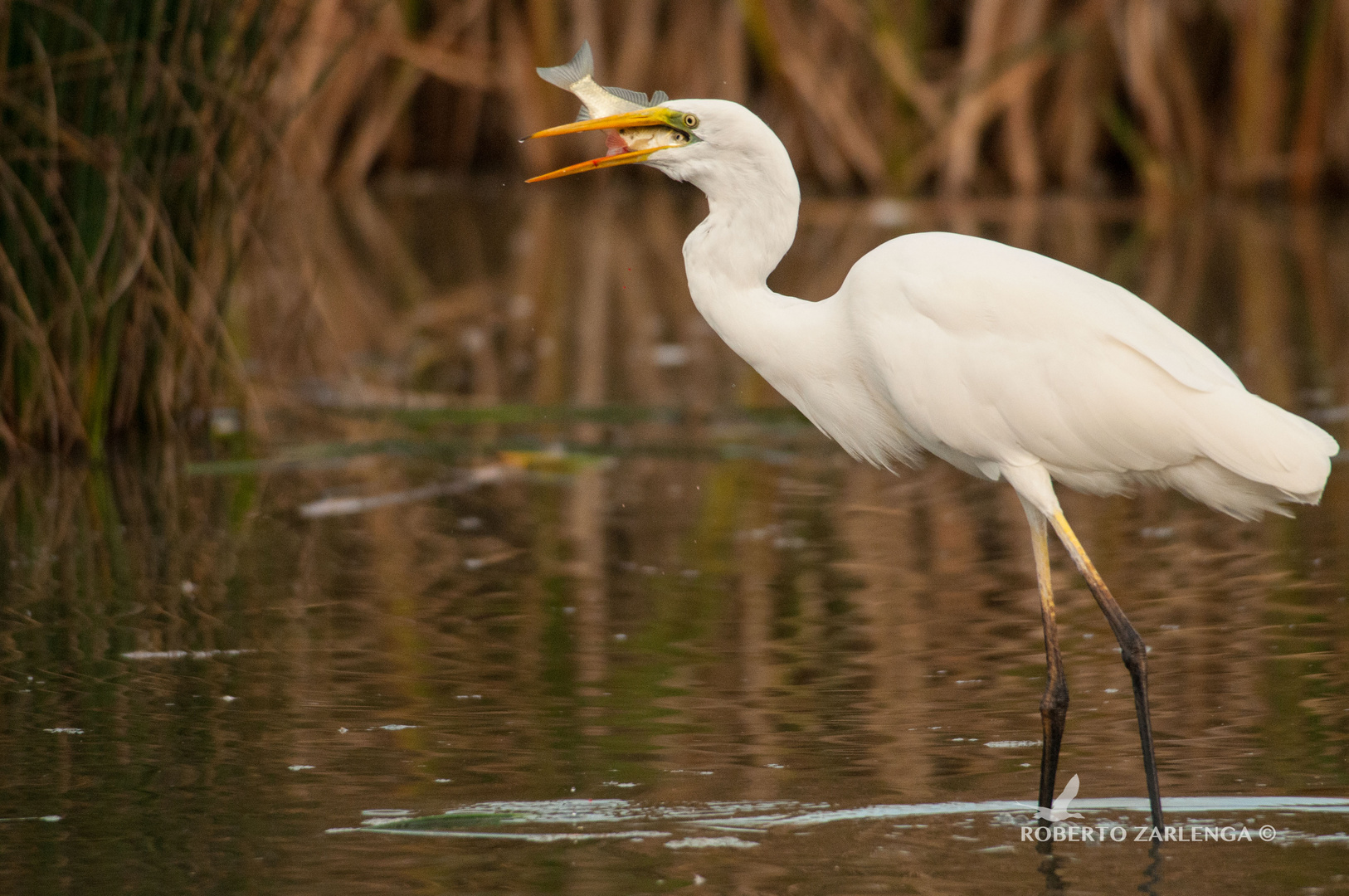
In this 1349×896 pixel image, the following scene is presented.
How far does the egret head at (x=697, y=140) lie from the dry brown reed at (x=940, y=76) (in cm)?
1024

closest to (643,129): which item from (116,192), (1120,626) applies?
(1120,626)

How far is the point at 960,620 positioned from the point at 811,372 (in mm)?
1056

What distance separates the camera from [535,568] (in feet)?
19.2

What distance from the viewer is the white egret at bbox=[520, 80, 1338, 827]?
4066mm

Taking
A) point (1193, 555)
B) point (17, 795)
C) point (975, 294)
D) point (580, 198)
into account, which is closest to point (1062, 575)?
point (1193, 555)

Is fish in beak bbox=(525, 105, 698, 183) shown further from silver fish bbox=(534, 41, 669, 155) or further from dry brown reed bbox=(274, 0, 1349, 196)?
dry brown reed bbox=(274, 0, 1349, 196)

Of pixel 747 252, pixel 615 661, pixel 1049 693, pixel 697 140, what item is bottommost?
pixel 615 661

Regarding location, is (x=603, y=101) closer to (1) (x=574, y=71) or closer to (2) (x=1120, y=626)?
(1) (x=574, y=71)

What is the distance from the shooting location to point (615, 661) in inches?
190

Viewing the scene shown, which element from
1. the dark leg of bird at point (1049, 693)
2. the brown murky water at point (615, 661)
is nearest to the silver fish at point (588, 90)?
the dark leg of bird at point (1049, 693)

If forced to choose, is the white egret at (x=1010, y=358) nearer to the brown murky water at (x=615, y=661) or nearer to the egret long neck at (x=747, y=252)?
the egret long neck at (x=747, y=252)

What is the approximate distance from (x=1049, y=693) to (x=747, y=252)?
110cm

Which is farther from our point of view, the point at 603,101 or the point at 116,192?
the point at 116,192

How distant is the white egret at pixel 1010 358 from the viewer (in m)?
4.07
